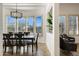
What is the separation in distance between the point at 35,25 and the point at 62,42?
3.99 meters

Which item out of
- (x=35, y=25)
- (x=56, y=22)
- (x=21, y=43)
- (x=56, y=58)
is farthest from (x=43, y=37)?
(x=56, y=58)

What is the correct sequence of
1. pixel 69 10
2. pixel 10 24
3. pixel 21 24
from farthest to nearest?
pixel 21 24 < pixel 10 24 < pixel 69 10

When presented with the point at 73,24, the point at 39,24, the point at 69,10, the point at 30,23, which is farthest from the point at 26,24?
the point at 73,24

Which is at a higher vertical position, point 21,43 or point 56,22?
point 56,22

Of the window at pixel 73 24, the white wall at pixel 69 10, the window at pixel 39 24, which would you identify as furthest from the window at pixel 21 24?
the window at pixel 73 24

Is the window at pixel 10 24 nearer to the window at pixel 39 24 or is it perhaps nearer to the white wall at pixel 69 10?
the window at pixel 39 24

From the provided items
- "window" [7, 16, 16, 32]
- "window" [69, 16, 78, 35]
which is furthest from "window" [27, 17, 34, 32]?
"window" [69, 16, 78, 35]

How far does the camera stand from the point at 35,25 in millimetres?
9055

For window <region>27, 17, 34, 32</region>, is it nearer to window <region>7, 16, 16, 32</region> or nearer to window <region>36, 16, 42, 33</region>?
window <region>36, 16, 42, 33</region>

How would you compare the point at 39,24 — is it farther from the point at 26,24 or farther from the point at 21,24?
the point at 21,24

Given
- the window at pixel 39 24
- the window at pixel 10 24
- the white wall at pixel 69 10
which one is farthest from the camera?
the window at pixel 39 24

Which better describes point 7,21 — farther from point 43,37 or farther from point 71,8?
point 71,8

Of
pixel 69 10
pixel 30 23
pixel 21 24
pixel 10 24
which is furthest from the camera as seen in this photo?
pixel 30 23

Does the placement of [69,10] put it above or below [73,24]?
above
